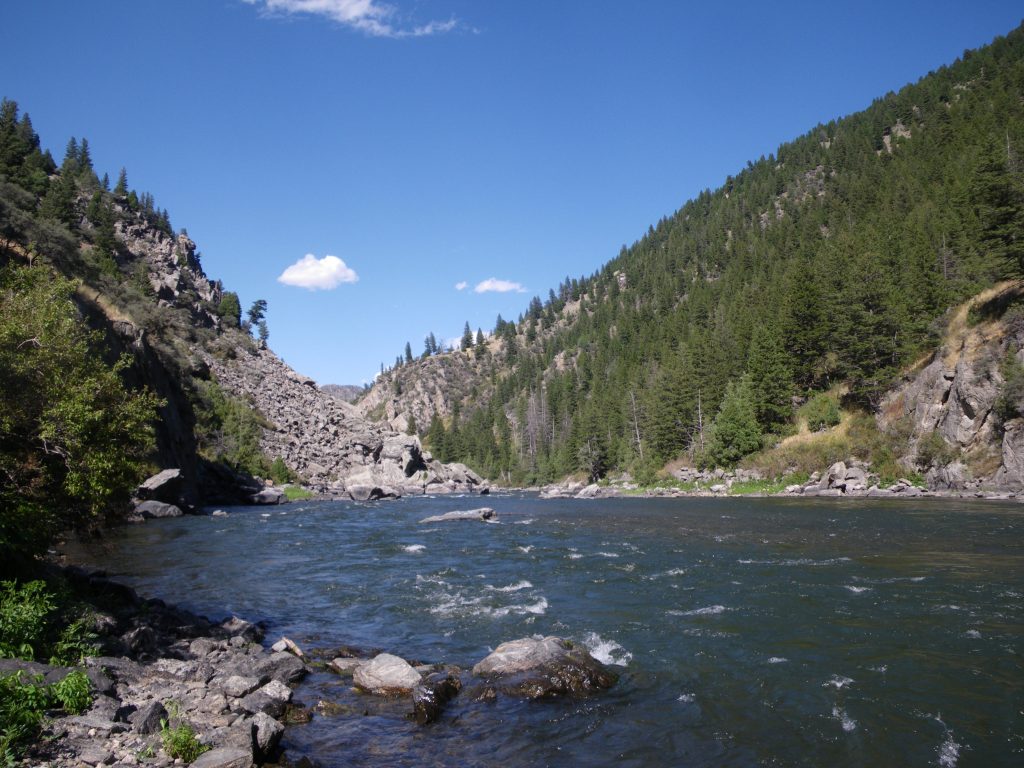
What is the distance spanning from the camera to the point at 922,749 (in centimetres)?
797

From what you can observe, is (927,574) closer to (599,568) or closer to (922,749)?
(599,568)

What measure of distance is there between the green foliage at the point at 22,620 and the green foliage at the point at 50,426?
93cm

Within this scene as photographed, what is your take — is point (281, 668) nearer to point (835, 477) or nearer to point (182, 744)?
point (182, 744)

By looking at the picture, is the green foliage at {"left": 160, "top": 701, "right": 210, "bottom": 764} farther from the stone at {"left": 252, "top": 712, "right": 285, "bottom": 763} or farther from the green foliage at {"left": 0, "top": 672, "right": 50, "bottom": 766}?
the green foliage at {"left": 0, "top": 672, "right": 50, "bottom": 766}

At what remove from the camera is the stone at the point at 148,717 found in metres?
7.65

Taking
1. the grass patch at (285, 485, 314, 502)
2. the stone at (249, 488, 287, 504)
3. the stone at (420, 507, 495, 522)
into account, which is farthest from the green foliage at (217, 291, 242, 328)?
the stone at (420, 507, 495, 522)

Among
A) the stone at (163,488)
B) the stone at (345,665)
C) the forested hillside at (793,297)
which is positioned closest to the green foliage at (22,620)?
the stone at (345,665)

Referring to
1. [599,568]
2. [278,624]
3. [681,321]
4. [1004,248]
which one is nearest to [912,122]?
[681,321]

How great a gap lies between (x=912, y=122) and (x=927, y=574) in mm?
183893

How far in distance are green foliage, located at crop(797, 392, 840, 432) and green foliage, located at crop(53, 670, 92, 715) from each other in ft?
205

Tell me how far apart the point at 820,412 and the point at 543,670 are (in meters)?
58.8

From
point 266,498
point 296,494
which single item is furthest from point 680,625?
point 296,494

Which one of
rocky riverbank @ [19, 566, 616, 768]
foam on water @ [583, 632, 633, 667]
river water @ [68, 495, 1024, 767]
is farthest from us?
foam on water @ [583, 632, 633, 667]

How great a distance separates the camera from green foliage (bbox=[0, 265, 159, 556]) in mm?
10555
